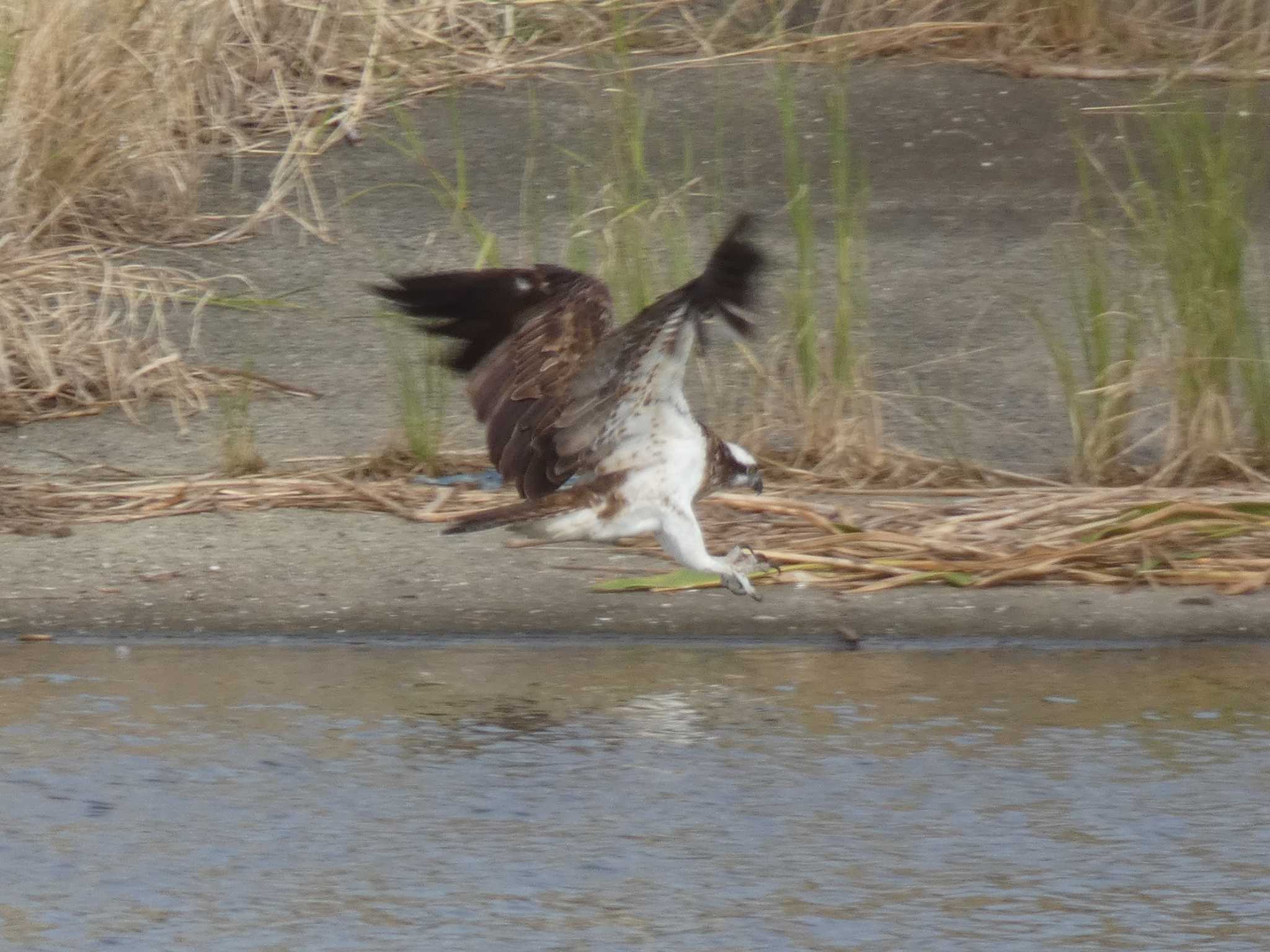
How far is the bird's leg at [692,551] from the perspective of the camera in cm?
539

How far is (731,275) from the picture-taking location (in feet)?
14.7

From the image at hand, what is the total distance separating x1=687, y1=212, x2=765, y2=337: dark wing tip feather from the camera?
4453 millimetres

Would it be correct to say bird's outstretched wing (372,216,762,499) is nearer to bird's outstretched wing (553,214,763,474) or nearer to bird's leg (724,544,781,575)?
bird's outstretched wing (553,214,763,474)

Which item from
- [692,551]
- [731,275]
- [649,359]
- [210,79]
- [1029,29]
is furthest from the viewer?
[1029,29]

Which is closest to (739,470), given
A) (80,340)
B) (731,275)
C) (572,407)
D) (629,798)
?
(572,407)

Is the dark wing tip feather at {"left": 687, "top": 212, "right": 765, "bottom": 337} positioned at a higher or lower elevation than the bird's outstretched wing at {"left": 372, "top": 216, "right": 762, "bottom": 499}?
higher

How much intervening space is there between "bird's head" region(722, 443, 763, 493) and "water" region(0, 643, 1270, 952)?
512 millimetres

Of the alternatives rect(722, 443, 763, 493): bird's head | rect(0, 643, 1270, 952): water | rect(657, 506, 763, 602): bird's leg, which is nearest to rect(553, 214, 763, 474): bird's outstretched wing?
rect(657, 506, 763, 602): bird's leg

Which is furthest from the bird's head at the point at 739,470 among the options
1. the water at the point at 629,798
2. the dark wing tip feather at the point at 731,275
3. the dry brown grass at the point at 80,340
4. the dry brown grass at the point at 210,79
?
the dry brown grass at the point at 80,340

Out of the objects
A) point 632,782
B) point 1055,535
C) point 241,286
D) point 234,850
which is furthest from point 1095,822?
point 241,286

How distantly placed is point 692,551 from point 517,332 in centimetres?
67

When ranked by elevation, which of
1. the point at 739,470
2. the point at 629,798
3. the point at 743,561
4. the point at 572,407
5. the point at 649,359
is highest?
the point at 649,359

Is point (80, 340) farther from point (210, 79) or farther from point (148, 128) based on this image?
point (210, 79)

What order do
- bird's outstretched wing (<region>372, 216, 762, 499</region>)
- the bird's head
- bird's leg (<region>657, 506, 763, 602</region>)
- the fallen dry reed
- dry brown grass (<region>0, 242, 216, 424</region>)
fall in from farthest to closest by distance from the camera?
dry brown grass (<region>0, 242, 216, 424</region>)
the fallen dry reed
the bird's head
bird's leg (<region>657, 506, 763, 602</region>)
bird's outstretched wing (<region>372, 216, 762, 499</region>)
